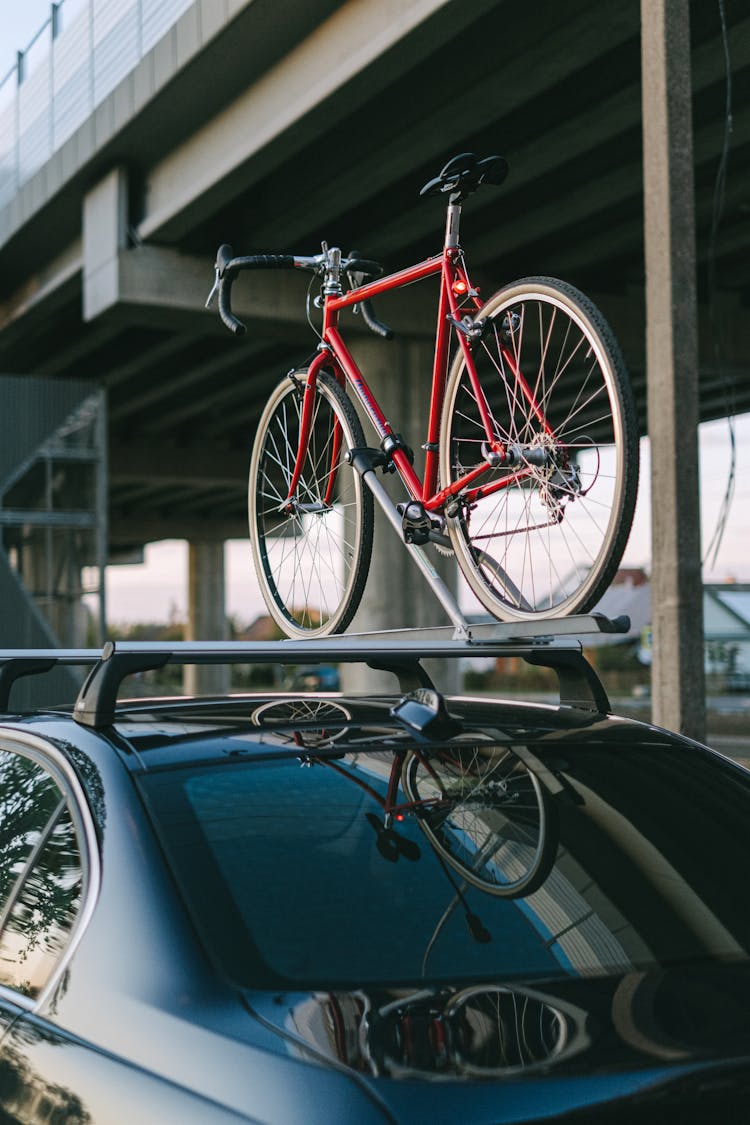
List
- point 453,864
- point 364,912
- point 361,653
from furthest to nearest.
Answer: point 361,653
point 453,864
point 364,912

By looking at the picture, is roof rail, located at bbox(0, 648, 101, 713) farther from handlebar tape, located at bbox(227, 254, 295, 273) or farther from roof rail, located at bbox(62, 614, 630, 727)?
handlebar tape, located at bbox(227, 254, 295, 273)

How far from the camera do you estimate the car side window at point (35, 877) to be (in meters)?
2.31

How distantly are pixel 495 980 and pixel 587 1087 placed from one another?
36 centimetres

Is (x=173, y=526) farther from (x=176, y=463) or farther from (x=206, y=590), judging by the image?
(x=176, y=463)

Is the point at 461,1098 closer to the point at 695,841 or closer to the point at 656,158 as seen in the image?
the point at 695,841

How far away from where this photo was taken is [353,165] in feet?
53.7

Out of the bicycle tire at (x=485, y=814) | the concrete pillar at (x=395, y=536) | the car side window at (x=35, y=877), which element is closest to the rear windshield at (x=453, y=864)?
the bicycle tire at (x=485, y=814)

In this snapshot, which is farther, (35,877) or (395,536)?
(395,536)

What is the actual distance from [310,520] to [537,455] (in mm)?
1696

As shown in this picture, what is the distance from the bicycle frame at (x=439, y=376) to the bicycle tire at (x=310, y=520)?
8 cm

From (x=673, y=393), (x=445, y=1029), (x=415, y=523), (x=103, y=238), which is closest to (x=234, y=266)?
(x=415, y=523)

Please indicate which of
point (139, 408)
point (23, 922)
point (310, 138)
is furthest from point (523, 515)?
point (139, 408)

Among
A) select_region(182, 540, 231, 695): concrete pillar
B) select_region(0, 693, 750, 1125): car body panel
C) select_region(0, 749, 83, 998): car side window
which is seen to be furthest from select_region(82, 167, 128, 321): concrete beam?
select_region(182, 540, 231, 695): concrete pillar

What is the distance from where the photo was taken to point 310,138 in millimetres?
15617
